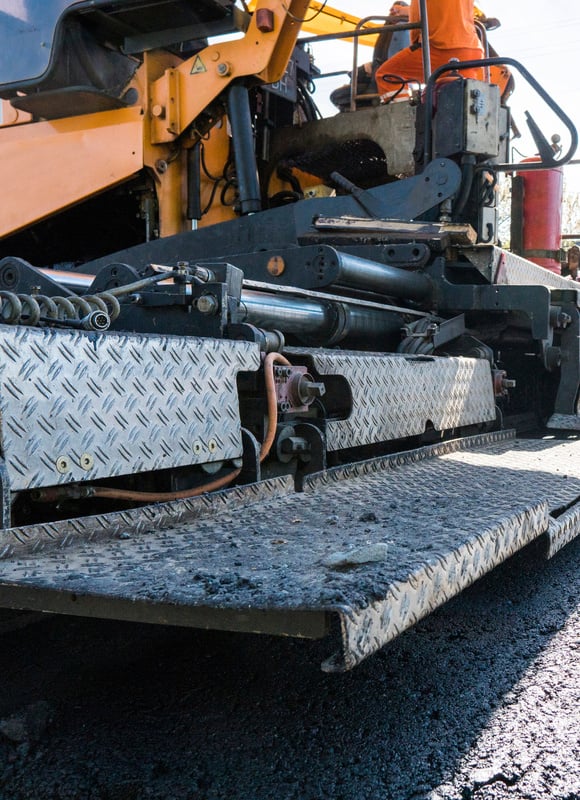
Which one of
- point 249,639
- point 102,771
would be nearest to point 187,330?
point 249,639

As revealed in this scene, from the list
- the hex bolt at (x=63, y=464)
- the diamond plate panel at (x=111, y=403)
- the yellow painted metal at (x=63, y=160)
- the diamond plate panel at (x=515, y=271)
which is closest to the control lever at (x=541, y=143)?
the diamond plate panel at (x=515, y=271)

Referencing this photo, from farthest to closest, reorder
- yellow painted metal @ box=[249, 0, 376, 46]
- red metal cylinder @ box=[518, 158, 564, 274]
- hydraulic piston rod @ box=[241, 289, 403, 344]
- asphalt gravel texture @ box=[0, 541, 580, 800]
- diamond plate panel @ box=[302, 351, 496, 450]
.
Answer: yellow painted metal @ box=[249, 0, 376, 46] < red metal cylinder @ box=[518, 158, 564, 274] < hydraulic piston rod @ box=[241, 289, 403, 344] < diamond plate panel @ box=[302, 351, 496, 450] < asphalt gravel texture @ box=[0, 541, 580, 800]

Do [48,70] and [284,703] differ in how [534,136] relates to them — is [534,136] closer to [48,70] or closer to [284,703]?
[48,70]

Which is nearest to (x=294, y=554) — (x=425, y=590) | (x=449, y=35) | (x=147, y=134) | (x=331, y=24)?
(x=425, y=590)

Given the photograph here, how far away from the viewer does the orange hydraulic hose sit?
231 centimetres

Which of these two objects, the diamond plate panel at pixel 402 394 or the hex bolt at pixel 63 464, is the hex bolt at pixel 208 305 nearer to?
the diamond plate panel at pixel 402 394

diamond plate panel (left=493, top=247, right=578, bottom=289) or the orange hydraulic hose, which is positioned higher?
diamond plate panel (left=493, top=247, right=578, bottom=289)

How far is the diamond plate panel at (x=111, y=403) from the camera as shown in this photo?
6.55ft

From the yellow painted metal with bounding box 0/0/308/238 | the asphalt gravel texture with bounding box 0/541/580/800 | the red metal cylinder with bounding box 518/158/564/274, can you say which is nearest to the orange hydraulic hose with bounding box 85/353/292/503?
the asphalt gravel texture with bounding box 0/541/580/800

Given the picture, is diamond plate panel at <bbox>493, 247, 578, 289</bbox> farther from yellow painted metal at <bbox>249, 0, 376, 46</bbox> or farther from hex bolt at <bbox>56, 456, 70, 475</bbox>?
hex bolt at <bbox>56, 456, 70, 475</bbox>

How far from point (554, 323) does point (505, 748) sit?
11.8 ft

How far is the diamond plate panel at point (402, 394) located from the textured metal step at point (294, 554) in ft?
1.05

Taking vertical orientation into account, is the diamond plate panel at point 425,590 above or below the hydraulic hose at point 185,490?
below

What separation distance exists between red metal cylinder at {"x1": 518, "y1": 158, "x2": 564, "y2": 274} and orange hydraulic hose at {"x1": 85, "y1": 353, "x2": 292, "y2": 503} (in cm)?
425
